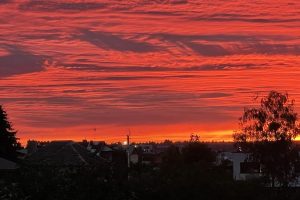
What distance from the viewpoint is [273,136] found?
4656 cm

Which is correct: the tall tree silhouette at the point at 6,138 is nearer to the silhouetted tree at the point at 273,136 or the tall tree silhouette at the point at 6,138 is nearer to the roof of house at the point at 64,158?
the roof of house at the point at 64,158

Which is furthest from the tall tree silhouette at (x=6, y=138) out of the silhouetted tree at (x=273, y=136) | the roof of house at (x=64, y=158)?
the silhouetted tree at (x=273, y=136)

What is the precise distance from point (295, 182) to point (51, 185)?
33.3 meters

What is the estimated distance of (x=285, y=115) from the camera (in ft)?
154

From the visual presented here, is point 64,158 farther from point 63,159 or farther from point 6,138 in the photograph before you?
point 6,138

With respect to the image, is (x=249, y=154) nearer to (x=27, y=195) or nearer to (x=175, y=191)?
(x=175, y=191)

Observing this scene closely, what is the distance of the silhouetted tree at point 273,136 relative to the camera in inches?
1805

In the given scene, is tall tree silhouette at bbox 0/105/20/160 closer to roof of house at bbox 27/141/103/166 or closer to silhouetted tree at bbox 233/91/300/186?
roof of house at bbox 27/141/103/166

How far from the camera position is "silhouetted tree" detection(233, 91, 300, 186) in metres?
45.8

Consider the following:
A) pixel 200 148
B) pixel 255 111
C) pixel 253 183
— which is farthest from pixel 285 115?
pixel 200 148

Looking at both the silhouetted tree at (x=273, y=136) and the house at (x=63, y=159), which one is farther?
the silhouetted tree at (x=273, y=136)

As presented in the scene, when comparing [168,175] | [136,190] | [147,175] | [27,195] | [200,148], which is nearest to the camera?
[27,195]

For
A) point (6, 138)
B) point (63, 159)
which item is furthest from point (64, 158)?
point (6, 138)

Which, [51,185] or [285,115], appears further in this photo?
[285,115]
